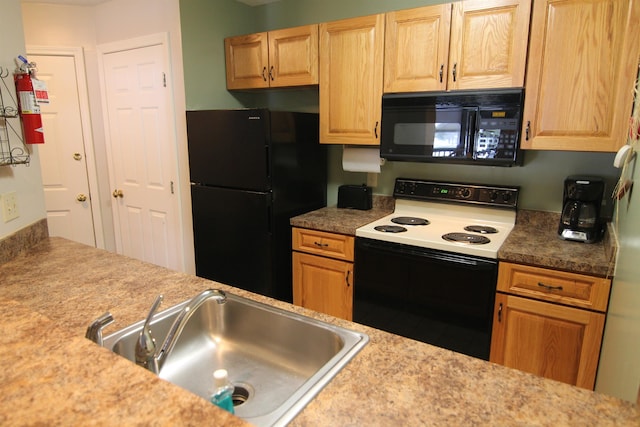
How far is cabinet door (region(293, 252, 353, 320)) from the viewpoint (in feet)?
8.15

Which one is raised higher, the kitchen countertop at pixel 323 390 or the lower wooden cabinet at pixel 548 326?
the kitchen countertop at pixel 323 390

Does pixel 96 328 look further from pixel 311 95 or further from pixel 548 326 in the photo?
pixel 311 95

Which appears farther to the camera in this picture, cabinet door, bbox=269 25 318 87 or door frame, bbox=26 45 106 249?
door frame, bbox=26 45 106 249

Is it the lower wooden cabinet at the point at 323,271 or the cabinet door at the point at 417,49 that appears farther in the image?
the lower wooden cabinet at the point at 323,271

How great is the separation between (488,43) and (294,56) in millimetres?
1264

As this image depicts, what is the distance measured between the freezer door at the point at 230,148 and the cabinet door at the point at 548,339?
1.57 metres

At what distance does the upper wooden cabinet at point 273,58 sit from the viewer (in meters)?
2.67

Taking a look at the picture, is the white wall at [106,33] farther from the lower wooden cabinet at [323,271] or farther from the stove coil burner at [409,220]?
the stove coil burner at [409,220]

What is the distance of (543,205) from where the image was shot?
2387 millimetres

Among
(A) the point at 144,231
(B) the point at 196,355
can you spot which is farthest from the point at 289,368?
(A) the point at 144,231

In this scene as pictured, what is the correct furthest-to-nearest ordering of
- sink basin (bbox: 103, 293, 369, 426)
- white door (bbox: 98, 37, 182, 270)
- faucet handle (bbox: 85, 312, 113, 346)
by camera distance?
white door (bbox: 98, 37, 182, 270) → sink basin (bbox: 103, 293, 369, 426) → faucet handle (bbox: 85, 312, 113, 346)

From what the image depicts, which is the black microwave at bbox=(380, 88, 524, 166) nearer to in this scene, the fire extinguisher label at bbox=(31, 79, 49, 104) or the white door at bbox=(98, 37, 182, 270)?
the white door at bbox=(98, 37, 182, 270)

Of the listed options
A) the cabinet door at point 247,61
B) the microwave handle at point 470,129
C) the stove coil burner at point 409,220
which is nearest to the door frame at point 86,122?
the cabinet door at point 247,61

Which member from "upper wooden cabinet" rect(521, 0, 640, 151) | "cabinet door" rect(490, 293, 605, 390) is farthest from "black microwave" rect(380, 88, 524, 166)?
"cabinet door" rect(490, 293, 605, 390)
